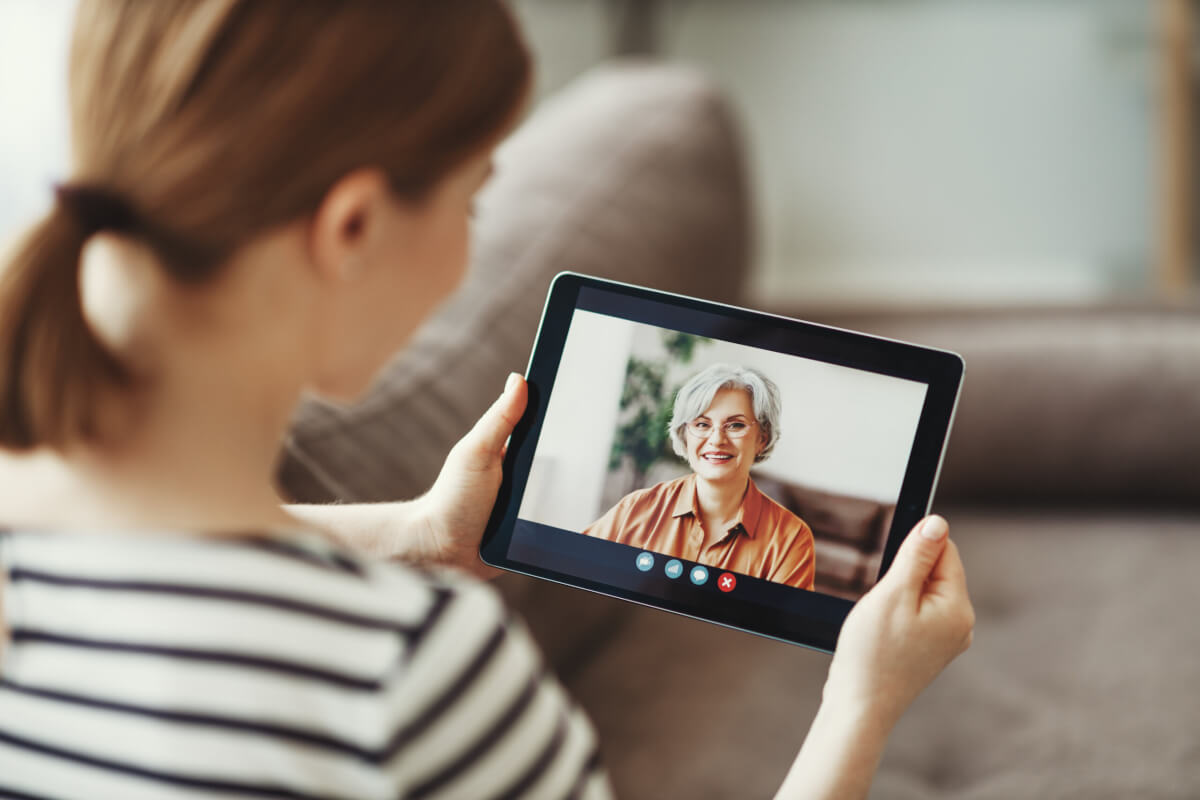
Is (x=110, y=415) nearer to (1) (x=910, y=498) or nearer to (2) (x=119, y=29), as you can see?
(2) (x=119, y=29)

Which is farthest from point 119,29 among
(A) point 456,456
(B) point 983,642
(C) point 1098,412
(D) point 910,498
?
(C) point 1098,412

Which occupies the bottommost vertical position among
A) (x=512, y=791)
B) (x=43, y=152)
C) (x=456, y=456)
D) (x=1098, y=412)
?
(x=512, y=791)

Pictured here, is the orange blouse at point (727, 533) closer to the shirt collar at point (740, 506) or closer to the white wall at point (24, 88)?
the shirt collar at point (740, 506)

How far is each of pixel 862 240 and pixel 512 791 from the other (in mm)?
1995

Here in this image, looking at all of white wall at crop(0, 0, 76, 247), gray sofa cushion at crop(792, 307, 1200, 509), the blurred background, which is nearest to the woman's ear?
white wall at crop(0, 0, 76, 247)

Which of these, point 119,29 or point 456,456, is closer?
point 119,29

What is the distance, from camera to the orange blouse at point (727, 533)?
39cm

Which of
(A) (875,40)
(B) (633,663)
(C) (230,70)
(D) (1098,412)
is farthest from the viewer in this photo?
(A) (875,40)

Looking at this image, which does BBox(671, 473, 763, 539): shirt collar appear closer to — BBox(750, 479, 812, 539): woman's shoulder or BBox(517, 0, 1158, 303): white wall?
BBox(750, 479, 812, 539): woman's shoulder

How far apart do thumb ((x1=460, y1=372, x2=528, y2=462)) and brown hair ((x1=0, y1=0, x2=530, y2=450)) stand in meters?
0.11

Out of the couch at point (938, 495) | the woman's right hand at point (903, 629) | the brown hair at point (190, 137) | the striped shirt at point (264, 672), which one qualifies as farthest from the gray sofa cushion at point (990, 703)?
the brown hair at point (190, 137)

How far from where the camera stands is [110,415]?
0.34 metres

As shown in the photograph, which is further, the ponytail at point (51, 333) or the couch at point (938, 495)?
the couch at point (938, 495)

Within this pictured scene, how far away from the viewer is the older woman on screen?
0.39 meters
